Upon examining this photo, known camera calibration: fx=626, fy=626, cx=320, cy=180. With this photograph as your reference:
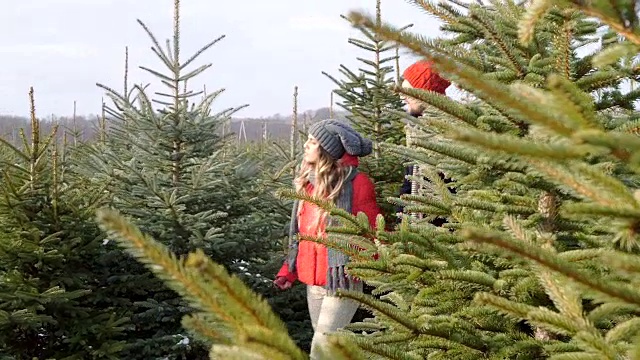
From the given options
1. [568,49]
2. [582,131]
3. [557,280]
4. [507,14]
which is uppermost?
[507,14]

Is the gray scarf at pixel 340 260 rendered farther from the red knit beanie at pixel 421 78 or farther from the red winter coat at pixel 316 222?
the red knit beanie at pixel 421 78

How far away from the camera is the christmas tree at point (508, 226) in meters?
0.97

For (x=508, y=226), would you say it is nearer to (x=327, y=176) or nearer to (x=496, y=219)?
(x=496, y=219)

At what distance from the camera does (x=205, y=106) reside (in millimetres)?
5477

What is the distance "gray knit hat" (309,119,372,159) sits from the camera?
160 inches

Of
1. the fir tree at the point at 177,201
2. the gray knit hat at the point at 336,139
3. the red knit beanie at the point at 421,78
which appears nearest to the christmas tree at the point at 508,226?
the red knit beanie at the point at 421,78

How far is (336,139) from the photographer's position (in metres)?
4.10

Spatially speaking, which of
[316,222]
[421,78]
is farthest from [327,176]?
[421,78]

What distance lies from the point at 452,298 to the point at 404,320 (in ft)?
1.08

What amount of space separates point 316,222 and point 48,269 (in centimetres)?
196

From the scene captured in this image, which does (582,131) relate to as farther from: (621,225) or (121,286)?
(121,286)

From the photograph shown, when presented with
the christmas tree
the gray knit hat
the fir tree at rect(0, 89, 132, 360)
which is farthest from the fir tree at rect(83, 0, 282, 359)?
the christmas tree

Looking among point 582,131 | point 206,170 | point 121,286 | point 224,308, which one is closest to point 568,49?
point 582,131

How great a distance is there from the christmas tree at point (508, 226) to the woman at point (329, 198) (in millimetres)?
1235
